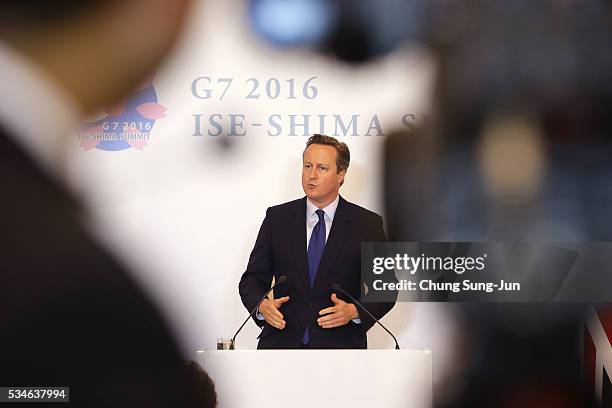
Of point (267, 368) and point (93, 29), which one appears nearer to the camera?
point (267, 368)

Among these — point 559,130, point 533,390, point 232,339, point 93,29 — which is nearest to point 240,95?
point 93,29

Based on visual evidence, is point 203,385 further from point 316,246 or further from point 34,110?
point 34,110

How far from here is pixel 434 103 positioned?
4.13 metres

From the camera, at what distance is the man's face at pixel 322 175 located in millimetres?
4152

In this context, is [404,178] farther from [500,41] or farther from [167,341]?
[167,341]

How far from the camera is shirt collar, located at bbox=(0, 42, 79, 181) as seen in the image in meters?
4.21

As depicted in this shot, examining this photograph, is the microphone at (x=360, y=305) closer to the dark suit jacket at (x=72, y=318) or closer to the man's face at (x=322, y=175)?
the man's face at (x=322, y=175)

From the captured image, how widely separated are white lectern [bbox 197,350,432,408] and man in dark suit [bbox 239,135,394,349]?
143mm

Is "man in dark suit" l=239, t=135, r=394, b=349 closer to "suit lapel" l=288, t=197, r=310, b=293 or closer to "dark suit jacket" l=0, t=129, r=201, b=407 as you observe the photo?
"suit lapel" l=288, t=197, r=310, b=293

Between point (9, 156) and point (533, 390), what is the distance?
248cm

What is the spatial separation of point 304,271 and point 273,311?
21 cm

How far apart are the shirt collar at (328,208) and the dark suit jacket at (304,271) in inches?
0.6

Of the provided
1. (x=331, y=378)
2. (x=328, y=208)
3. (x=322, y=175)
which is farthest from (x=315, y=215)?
(x=331, y=378)

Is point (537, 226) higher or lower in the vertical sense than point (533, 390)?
higher
